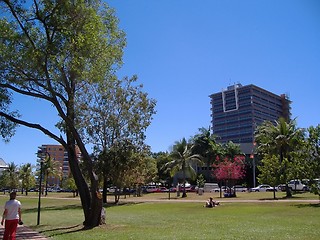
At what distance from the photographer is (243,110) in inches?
6181

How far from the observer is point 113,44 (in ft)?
58.2

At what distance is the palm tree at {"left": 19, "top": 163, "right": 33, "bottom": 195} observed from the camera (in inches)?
3482

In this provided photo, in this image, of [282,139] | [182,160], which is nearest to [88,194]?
[282,139]

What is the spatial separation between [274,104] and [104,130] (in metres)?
133

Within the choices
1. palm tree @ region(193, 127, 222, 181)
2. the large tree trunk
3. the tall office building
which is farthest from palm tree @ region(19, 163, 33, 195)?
the tall office building

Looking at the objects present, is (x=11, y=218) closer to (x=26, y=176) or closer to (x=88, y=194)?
(x=88, y=194)

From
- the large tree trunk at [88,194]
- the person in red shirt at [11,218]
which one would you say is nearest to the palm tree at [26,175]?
the large tree trunk at [88,194]

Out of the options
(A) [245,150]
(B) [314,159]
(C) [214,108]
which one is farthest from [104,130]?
(C) [214,108]

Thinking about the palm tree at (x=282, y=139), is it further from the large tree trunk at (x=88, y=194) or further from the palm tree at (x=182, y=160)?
the large tree trunk at (x=88, y=194)

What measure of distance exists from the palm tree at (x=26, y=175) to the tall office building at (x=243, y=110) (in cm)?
8104

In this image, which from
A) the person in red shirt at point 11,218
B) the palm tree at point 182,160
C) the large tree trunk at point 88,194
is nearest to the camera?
the person in red shirt at point 11,218

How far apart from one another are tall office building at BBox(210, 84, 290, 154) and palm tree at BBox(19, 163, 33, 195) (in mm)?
81041

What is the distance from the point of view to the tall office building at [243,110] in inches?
6043

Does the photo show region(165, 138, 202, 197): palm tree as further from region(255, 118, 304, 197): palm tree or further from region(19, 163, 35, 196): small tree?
region(19, 163, 35, 196): small tree
